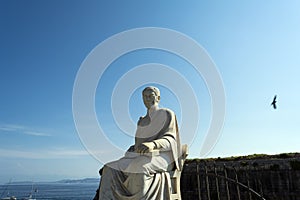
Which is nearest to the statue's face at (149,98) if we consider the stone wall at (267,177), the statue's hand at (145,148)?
the statue's hand at (145,148)

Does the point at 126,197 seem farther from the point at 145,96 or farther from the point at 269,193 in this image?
the point at 269,193

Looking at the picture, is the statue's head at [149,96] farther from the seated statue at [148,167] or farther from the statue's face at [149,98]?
the seated statue at [148,167]

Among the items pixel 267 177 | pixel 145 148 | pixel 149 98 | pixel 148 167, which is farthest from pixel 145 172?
pixel 267 177

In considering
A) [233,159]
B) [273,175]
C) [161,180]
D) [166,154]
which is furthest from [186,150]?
[233,159]

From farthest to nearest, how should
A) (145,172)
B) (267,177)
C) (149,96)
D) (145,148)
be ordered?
(267,177), (149,96), (145,148), (145,172)

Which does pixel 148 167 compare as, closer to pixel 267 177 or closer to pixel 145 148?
pixel 145 148

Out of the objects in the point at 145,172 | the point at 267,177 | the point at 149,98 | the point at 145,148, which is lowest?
the point at 145,172

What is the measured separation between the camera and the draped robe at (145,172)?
424 centimetres

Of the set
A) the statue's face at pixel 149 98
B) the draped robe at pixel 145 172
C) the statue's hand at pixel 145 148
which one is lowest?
the draped robe at pixel 145 172

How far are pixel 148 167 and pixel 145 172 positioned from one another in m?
0.10

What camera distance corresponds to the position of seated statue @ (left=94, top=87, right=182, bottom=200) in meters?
4.25

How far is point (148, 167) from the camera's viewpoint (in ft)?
14.2

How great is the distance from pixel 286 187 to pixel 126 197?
12.7 metres

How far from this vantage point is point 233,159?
56.1 ft
